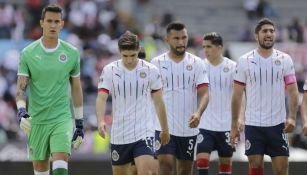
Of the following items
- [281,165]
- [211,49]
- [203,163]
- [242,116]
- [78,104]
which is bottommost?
[203,163]

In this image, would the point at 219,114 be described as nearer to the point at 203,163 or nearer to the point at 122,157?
the point at 203,163

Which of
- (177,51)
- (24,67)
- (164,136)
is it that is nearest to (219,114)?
(177,51)

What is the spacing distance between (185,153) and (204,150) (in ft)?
3.53

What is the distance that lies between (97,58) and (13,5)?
442 centimetres

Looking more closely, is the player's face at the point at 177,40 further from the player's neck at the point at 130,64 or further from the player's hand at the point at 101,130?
the player's hand at the point at 101,130

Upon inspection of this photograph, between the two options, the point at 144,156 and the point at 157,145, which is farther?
the point at 157,145

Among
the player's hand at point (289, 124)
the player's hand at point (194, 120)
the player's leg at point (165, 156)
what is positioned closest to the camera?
the player's hand at point (289, 124)

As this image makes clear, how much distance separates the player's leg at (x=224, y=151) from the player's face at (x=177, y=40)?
1825 mm

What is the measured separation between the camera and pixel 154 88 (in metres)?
13.3

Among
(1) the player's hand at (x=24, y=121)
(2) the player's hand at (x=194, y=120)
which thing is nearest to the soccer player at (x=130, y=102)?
(2) the player's hand at (x=194, y=120)

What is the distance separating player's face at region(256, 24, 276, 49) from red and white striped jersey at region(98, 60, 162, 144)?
5.22ft

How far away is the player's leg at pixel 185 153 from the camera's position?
47.9 feet

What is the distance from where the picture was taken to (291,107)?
13.8m

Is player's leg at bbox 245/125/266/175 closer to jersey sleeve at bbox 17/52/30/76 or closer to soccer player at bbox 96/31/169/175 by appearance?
soccer player at bbox 96/31/169/175
